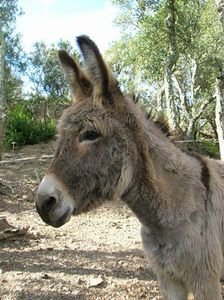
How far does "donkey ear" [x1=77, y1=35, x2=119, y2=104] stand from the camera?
207 cm

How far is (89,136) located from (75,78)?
0.43 meters

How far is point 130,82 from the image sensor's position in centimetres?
2592

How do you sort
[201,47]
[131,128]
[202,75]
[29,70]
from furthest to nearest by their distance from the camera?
1. [29,70]
2. [202,75]
3. [201,47]
4. [131,128]

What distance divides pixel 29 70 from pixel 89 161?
2395 cm

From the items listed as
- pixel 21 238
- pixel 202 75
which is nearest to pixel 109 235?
pixel 21 238

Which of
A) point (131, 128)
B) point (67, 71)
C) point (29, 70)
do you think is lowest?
point (131, 128)

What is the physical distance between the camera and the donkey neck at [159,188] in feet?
7.40

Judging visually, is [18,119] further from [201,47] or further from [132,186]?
[132,186]

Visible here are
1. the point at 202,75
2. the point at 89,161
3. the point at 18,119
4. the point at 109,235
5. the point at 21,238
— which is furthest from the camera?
the point at 202,75

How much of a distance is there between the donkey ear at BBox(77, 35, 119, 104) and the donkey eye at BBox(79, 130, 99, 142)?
0.25 meters

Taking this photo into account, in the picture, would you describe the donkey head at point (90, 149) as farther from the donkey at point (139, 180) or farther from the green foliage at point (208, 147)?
the green foliage at point (208, 147)

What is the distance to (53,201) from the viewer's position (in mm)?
1930

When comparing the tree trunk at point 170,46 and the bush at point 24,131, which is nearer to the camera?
the tree trunk at point 170,46

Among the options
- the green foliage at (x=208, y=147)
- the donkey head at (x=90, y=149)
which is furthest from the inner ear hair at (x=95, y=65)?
the green foliage at (x=208, y=147)
